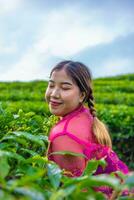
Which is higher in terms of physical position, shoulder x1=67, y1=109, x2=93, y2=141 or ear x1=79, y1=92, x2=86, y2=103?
ear x1=79, y1=92, x2=86, y2=103

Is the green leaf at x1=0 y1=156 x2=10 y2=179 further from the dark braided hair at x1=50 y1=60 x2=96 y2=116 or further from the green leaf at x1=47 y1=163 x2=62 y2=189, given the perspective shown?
the dark braided hair at x1=50 y1=60 x2=96 y2=116

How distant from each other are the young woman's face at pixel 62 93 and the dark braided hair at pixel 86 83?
0.03m

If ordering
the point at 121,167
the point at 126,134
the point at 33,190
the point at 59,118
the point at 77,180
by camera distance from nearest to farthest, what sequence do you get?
the point at 33,190 < the point at 77,180 < the point at 121,167 < the point at 59,118 < the point at 126,134

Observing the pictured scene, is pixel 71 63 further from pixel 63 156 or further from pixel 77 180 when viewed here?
pixel 77 180

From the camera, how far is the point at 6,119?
327 cm

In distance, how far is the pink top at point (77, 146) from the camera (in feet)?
10.5

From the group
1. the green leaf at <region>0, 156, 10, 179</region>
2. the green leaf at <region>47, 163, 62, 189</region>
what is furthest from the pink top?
the green leaf at <region>0, 156, 10, 179</region>

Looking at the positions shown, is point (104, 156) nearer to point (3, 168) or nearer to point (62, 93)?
point (62, 93)

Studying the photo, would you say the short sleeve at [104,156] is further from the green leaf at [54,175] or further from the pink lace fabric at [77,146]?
the green leaf at [54,175]

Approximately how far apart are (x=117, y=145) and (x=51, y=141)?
187 inches

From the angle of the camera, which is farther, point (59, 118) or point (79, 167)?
point (59, 118)

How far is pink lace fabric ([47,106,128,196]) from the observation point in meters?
3.19

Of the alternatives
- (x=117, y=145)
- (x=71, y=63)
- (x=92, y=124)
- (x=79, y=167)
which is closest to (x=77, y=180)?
(x=79, y=167)

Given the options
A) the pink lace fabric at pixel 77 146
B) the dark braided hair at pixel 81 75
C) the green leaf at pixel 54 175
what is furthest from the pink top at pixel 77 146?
the green leaf at pixel 54 175
